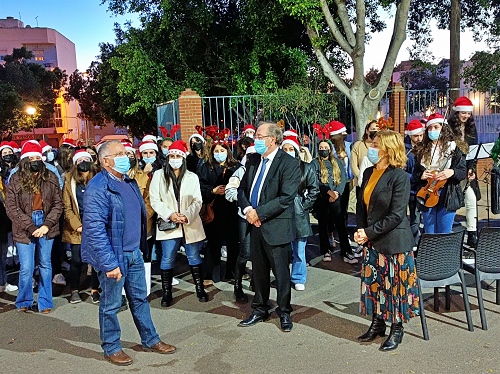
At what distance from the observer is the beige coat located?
5.98m

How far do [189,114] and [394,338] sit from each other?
8983 millimetres

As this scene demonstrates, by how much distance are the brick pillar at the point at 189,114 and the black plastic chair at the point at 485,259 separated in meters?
8.46

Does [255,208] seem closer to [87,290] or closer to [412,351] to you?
[412,351]

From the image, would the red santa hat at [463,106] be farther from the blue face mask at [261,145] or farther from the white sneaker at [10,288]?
the white sneaker at [10,288]

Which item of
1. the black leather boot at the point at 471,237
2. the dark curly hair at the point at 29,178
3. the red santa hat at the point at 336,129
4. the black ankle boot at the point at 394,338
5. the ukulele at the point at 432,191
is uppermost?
the red santa hat at the point at 336,129

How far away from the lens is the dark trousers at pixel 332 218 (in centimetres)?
738

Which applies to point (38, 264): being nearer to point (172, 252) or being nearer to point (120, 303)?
point (172, 252)

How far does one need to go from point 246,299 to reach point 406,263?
2.22m

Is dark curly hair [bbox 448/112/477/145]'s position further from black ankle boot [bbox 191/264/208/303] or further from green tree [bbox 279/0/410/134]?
green tree [bbox 279/0/410/134]

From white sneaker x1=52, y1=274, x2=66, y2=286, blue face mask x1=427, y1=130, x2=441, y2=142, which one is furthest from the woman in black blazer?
white sneaker x1=52, y1=274, x2=66, y2=286

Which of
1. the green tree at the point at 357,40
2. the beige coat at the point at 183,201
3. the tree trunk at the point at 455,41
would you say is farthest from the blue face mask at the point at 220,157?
the tree trunk at the point at 455,41

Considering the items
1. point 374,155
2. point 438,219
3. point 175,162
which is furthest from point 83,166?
point 438,219

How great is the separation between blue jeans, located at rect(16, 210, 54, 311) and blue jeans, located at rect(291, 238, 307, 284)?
2.86m

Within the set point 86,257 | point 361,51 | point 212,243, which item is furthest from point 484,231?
point 361,51
